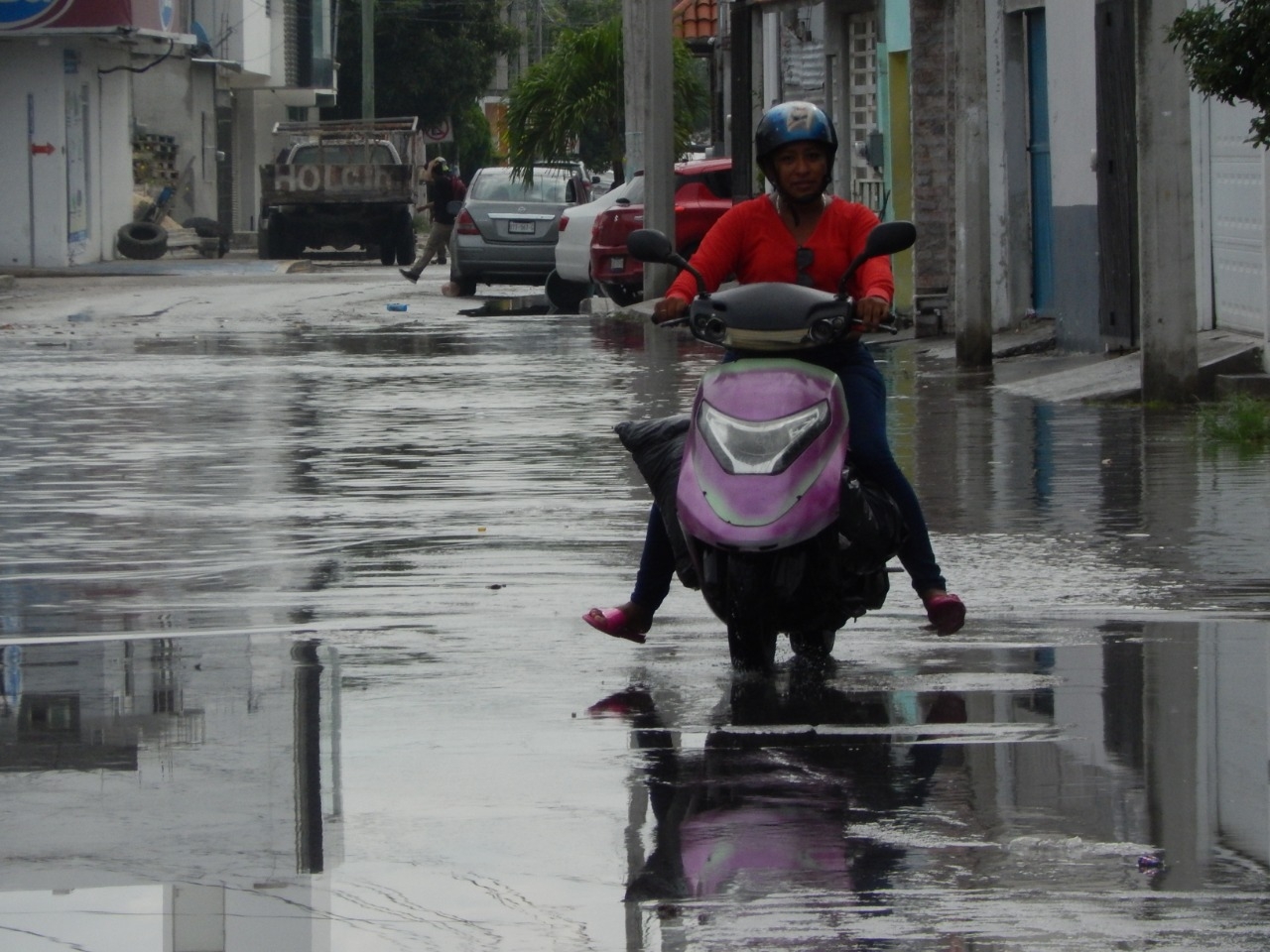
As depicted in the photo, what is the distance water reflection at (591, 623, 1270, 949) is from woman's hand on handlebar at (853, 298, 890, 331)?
39.4 inches

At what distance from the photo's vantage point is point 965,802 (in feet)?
17.2

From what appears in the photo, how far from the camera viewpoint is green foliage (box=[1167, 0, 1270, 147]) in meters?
10.9

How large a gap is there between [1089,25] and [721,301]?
40.2ft

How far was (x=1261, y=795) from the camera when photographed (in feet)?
17.2

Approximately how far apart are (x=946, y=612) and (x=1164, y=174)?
707 cm

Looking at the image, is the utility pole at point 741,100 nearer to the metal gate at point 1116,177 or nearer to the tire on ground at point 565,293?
the tire on ground at point 565,293

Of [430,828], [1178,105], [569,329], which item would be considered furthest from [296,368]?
[430,828]

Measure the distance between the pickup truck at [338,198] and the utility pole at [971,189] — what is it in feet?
81.8

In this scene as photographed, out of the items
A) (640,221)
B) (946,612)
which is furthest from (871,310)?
(640,221)

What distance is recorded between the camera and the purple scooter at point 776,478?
637 centimetres

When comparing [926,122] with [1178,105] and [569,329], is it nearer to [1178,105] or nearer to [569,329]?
[569,329]

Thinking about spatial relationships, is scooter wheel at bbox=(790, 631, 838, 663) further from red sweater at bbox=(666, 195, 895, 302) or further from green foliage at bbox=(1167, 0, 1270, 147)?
green foliage at bbox=(1167, 0, 1270, 147)

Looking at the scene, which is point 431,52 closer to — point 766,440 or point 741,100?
point 741,100

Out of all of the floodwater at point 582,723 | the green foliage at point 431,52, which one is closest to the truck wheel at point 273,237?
the floodwater at point 582,723
